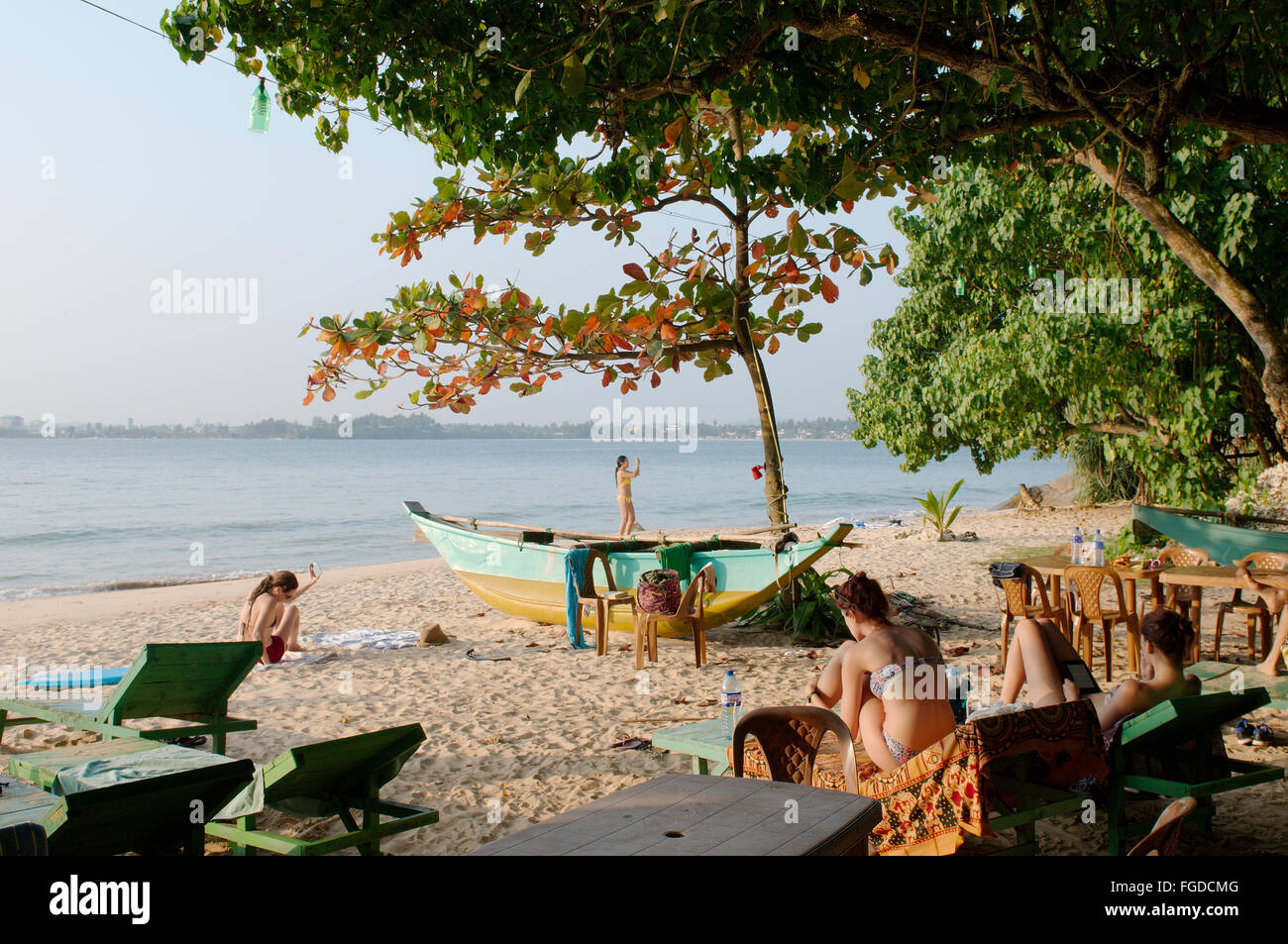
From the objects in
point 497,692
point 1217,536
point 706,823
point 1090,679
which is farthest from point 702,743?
point 1217,536

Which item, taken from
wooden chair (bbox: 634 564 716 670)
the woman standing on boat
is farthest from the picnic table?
the woman standing on boat

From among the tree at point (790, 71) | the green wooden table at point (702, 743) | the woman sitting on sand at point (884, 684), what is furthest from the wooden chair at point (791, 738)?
the tree at point (790, 71)

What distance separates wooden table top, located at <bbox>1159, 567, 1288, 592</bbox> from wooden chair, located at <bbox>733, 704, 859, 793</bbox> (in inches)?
161

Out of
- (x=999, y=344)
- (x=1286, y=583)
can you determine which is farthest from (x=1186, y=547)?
(x=999, y=344)

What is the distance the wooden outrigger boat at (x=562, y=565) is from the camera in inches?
325

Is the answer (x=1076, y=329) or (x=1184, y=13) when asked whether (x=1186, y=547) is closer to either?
(x=1076, y=329)

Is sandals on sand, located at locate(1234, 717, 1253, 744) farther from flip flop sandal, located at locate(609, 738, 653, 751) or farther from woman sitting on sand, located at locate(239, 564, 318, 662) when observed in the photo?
woman sitting on sand, located at locate(239, 564, 318, 662)

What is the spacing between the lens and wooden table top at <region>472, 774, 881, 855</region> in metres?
2.06

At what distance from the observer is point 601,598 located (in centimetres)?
862

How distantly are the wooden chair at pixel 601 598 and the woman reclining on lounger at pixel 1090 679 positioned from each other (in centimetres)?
436

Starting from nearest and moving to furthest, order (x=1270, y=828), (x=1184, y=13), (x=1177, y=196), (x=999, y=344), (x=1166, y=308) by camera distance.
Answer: (x=1270, y=828) < (x=1184, y=13) < (x=1177, y=196) < (x=1166, y=308) < (x=999, y=344)

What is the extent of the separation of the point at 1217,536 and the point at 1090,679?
451cm

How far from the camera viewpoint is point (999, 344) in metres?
12.3
